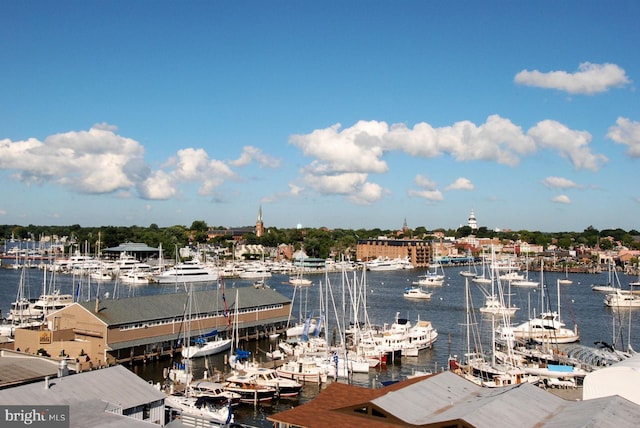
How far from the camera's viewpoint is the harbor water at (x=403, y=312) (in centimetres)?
3470

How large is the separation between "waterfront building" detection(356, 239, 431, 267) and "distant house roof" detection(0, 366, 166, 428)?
13003cm

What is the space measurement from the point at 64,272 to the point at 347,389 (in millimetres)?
99417

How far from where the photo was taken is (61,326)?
117 ft

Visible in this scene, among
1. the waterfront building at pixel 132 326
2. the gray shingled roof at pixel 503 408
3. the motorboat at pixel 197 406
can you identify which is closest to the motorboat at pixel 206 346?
the waterfront building at pixel 132 326

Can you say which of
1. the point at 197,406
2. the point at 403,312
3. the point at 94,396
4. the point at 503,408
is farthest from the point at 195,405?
the point at 403,312

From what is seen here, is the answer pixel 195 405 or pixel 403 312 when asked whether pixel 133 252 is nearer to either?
pixel 403 312

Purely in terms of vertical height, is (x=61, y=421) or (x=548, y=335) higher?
(x=61, y=421)

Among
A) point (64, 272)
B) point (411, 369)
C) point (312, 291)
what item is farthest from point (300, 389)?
point (64, 272)

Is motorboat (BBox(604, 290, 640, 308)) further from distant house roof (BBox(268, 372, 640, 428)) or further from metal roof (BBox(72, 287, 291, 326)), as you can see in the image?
distant house roof (BBox(268, 372, 640, 428))

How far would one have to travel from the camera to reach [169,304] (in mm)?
39406

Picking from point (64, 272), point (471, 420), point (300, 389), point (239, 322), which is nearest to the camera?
point (471, 420)

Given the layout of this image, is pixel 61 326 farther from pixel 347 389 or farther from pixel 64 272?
pixel 64 272

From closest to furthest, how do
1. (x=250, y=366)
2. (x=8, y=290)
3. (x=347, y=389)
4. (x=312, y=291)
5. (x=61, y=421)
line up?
(x=61, y=421) → (x=347, y=389) → (x=250, y=366) → (x=8, y=290) → (x=312, y=291)

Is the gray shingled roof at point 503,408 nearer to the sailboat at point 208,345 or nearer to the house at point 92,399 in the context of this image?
the house at point 92,399
